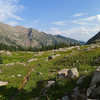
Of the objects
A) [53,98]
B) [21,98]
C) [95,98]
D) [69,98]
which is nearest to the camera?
[95,98]

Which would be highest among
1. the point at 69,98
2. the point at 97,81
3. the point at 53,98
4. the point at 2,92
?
the point at 97,81

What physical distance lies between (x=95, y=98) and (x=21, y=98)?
45.5ft

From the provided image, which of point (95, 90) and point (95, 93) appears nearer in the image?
point (95, 93)

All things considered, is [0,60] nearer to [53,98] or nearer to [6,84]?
[6,84]

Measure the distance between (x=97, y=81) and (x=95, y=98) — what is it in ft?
8.16

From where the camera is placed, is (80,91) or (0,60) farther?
(0,60)

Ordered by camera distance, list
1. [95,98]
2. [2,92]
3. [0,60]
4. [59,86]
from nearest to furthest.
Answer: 1. [95,98]
2. [59,86]
3. [2,92]
4. [0,60]

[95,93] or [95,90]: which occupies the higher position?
→ [95,90]

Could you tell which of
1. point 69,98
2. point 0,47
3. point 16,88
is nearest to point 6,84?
point 16,88

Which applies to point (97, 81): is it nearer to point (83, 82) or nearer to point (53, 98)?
point (83, 82)

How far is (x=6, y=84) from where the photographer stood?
87.0 feet

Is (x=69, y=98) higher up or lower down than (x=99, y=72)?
lower down

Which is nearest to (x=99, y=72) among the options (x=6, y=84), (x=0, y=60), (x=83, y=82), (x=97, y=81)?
(x=97, y=81)

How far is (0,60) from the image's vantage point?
6097 cm
